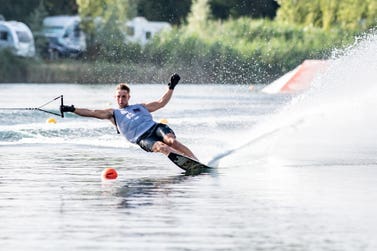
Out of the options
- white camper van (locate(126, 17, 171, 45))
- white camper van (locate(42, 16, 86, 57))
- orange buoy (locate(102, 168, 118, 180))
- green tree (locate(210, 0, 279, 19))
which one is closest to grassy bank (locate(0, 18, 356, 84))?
white camper van (locate(42, 16, 86, 57))

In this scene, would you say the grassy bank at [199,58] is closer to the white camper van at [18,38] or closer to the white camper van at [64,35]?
the white camper van at [18,38]

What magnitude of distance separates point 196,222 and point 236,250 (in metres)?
1.54

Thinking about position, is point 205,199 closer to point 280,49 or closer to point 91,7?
point 280,49

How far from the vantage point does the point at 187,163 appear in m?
16.7

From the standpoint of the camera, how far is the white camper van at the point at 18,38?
55.4 metres

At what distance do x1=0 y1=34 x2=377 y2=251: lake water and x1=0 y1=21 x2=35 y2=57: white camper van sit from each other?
26544 mm

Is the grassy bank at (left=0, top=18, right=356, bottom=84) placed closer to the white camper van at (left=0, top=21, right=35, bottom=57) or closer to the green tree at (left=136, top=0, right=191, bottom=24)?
the white camper van at (left=0, top=21, right=35, bottom=57)

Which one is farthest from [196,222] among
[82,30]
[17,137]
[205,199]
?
[82,30]

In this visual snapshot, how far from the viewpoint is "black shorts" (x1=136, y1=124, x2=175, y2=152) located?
1723 centimetres

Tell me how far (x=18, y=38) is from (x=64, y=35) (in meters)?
5.31

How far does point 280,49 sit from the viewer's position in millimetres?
58031

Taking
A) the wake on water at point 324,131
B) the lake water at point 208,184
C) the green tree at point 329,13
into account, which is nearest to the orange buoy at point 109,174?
the lake water at point 208,184

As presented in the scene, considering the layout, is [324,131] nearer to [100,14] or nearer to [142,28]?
[100,14]

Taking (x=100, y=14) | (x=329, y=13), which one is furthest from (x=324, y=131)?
(x=329, y=13)
